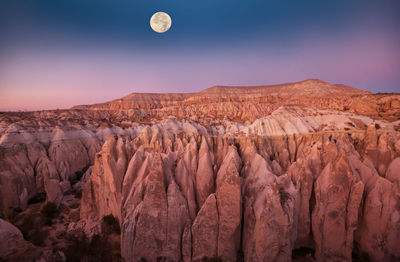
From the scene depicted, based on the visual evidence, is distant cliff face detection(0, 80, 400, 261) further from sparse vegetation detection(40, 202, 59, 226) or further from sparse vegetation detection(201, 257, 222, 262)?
sparse vegetation detection(40, 202, 59, 226)

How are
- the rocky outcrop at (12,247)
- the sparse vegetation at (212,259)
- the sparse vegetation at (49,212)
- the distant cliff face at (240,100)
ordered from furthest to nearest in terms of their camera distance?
the distant cliff face at (240,100), the sparse vegetation at (49,212), the sparse vegetation at (212,259), the rocky outcrop at (12,247)

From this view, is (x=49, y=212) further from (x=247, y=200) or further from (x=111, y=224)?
(x=247, y=200)

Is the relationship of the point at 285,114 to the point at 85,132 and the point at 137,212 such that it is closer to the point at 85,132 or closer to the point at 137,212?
the point at 137,212

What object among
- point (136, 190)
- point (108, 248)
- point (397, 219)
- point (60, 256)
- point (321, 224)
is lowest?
point (108, 248)

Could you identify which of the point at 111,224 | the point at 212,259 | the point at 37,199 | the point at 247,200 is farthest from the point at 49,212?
the point at 247,200

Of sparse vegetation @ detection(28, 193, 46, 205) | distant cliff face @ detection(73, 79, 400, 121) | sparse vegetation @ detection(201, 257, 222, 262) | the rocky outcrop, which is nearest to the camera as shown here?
the rocky outcrop

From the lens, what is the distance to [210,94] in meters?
114

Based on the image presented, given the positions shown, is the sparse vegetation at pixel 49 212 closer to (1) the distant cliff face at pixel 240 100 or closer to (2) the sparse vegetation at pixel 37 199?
(2) the sparse vegetation at pixel 37 199

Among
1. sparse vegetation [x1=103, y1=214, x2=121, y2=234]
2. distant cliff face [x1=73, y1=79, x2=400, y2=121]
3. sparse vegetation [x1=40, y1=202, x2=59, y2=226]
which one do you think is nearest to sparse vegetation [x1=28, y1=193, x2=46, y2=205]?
sparse vegetation [x1=40, y1=202, x2=59, y2=226]

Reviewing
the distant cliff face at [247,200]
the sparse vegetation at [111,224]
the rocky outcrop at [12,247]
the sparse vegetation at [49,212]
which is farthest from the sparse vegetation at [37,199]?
the rocky outcrop at [12,247]

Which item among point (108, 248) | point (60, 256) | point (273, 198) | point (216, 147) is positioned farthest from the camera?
point (216, 147)

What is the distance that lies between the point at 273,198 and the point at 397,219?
759cm

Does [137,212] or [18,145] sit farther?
[18,145]

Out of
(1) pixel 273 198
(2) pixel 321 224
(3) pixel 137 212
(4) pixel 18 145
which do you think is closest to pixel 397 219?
(2) pixel 321 224
